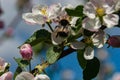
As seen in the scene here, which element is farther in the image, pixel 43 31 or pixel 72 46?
pixel 43 31

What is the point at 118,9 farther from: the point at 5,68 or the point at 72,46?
the point at 5,68

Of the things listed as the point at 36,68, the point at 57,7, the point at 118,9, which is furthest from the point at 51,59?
the point at 118,9

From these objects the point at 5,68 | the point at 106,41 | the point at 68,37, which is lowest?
the point at 106,41

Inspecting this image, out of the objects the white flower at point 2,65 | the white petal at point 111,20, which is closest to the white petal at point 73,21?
the white petal at point 111,20

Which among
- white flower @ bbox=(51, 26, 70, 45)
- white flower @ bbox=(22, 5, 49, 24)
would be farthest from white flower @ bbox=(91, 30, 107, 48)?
white flower @ bbox=(22, 5, 49, 24)

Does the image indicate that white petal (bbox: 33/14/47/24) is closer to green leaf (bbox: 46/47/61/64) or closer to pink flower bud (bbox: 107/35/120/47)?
green leaf (bbox: 46/47/61/64)

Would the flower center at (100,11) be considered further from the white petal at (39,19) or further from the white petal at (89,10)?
the white petal at (39,19)
